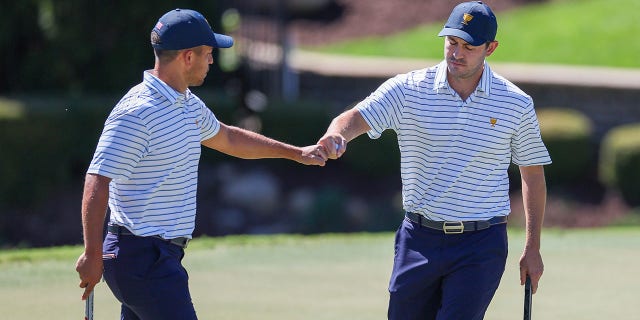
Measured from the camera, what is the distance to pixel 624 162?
12922 millimetres

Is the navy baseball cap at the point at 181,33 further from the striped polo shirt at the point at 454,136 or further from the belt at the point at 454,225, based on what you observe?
the belt at the point at 454,225

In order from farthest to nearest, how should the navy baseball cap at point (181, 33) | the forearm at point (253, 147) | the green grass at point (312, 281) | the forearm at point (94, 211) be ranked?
the green grass at point (312, 281) < the forearm at point (253, 147) < the navy baseball cap at point (181, 33) < the forearm at point (94, 211)

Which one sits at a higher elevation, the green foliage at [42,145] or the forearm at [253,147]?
the forearm at [253,147]

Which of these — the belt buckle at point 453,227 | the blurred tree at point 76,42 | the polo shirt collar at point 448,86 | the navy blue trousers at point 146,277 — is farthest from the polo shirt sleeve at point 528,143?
the blurred tree at point 76,42

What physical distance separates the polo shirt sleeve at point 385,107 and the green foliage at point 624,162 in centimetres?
825

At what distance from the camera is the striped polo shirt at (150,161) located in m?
4.51

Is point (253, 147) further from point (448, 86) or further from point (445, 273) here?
point (445, 273)

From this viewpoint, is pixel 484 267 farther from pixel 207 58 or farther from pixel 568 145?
pixel 568 145

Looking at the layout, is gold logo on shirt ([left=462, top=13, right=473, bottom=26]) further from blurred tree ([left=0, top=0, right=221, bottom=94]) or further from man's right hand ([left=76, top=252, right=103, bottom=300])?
blurred tree ([left=0, top=0, right=221, bottom=94])

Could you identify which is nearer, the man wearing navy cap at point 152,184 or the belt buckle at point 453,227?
the man wearing navy cap at point 152,184

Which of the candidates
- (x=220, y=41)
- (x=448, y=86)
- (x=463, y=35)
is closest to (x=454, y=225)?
(x=448, y=86)

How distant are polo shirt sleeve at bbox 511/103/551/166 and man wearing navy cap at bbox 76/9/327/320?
1414mm

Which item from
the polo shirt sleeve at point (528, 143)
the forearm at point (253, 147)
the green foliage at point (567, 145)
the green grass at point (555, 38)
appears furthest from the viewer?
the green grass at point (555, 38)

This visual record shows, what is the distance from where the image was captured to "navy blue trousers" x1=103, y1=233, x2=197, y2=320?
461 centimetres
